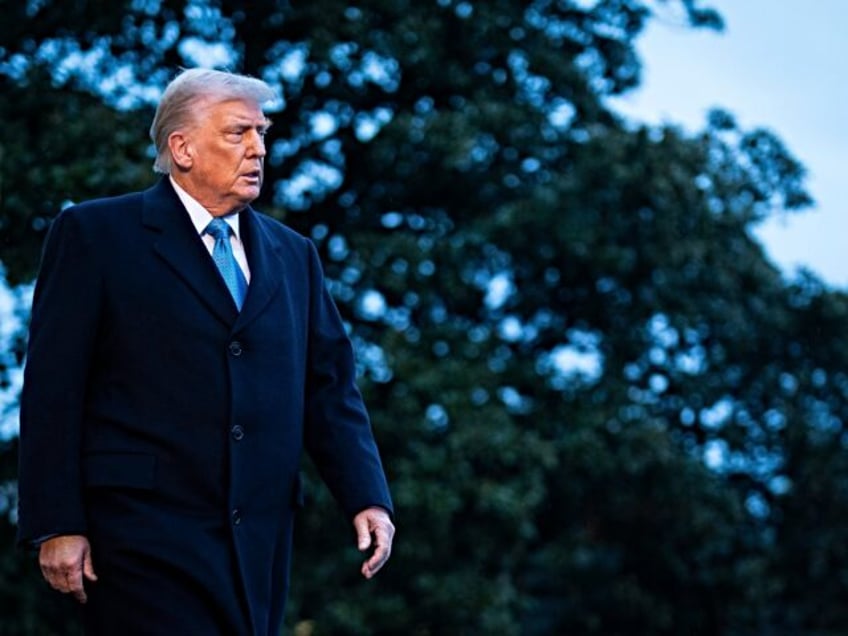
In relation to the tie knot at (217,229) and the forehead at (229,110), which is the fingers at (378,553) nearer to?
the tie knot at (217,229)

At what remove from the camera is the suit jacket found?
3.43m

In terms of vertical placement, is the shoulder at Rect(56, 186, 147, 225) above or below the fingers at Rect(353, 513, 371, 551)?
above

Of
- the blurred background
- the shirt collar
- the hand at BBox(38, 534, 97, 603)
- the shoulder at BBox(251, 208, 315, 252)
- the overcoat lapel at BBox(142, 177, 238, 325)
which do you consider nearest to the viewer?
the hand at BBox(38, 534, 97, 603)

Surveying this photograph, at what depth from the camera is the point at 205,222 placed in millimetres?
3693

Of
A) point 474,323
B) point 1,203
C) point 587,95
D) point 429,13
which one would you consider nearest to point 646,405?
point 474,323

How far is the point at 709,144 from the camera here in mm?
15227

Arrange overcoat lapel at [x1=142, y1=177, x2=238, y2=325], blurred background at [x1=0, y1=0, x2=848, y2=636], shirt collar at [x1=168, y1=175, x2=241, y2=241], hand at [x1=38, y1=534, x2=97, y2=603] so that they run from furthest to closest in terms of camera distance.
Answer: blurred background at [x1=0, y1=0, x2=848, y2=636] → shirt collar at [x1=168, y1=175, x2=241, y2=241] → overcoat lapel at [x1=142, y1=177, x2=238, y2=325] → hand at [x1=38, y1=534, x2=97, y2=603]

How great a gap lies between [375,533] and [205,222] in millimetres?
740

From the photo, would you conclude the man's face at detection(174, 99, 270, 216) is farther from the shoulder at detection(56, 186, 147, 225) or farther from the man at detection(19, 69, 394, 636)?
the shoulder at detection(56, 186, 147, 225)

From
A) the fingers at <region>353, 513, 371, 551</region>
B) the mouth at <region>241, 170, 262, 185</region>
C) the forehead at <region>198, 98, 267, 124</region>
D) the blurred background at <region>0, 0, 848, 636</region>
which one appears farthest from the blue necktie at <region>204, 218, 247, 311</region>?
the blurred background at <region>0, 0, 848, 636</region>

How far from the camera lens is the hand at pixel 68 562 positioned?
11.1ft

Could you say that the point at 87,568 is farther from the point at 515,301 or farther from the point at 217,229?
the point at 515,301

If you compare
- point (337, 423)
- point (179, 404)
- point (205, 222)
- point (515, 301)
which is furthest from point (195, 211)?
point (515, 301)

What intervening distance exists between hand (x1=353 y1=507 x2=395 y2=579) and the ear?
0.82 metres
